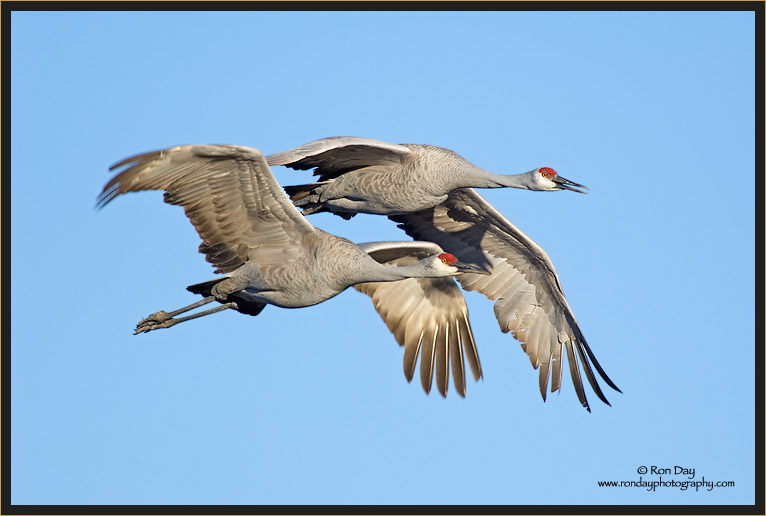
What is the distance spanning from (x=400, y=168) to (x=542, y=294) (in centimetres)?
329

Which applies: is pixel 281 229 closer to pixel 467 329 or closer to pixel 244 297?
pixel 244 297

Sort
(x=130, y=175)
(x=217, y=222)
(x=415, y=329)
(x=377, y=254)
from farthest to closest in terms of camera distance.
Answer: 1. (x=415, y=329)
2. (x=377, y=254)
3. (x=217, y=222)
4. (x=130, y=175)

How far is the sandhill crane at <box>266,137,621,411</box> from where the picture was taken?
15.3 meters

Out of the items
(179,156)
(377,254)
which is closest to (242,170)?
(179,156)

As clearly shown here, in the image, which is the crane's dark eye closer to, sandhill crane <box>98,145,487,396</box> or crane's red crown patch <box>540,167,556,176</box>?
crane's red crown patch <box>540,167,556,176</box>

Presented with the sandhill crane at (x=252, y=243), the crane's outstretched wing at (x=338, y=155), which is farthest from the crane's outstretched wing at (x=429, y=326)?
the crane's outstretched wing at (x=338, y=155)

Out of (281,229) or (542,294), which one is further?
(542,294)

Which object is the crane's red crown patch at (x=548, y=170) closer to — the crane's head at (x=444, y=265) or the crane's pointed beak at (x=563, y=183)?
the crane's pointed beak at (x=563, y=183)

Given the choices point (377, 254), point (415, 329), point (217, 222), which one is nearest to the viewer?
point (217, 222)

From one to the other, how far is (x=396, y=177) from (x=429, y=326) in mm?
2381

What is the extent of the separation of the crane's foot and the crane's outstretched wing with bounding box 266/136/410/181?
229 centimetres

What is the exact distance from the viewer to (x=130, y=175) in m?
12.6

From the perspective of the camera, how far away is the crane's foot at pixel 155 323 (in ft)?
49.6

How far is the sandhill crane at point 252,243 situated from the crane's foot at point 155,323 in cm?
1
